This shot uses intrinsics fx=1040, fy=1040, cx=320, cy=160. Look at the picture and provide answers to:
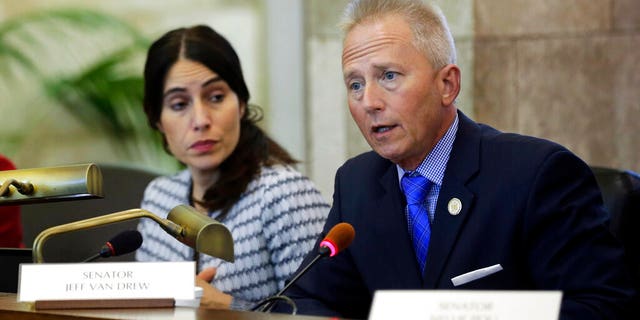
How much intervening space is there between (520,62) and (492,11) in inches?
9.1

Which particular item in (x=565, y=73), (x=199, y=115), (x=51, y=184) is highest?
(x=565, y=73)

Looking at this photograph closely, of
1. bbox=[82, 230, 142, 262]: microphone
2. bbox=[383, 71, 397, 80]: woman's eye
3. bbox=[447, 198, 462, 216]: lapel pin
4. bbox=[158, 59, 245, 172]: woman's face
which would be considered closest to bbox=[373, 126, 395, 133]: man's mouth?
bbox=[383, 71, 397, 80]: woman's eye

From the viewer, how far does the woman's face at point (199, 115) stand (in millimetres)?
3141

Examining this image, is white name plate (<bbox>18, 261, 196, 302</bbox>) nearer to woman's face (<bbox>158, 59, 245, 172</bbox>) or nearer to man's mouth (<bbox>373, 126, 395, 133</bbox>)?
man's mouth (<bbox>373, 126, 395, 133</bbox>)

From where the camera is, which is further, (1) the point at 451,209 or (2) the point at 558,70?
(2) the point at 558,70

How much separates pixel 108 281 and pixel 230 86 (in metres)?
1.39

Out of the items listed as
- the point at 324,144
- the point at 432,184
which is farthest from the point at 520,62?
the point at 432,184

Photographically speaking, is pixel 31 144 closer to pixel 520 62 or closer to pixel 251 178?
pixel 251 178

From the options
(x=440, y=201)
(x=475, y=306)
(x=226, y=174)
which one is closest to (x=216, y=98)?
(x=226, y=174)

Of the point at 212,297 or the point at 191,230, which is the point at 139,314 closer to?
the point at 191,230

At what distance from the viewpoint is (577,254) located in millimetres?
2066

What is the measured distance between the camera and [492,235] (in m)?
2.19

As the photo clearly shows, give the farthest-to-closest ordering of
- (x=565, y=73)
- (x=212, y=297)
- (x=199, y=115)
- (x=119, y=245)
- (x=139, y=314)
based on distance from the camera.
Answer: (x=565, y=73) < (x=199, y=115) < (x=212, y=297) < (x=119, y=245) < (x=139, y=314)

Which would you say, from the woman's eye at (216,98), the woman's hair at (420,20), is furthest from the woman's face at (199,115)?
the woman's hair at (420,20)
